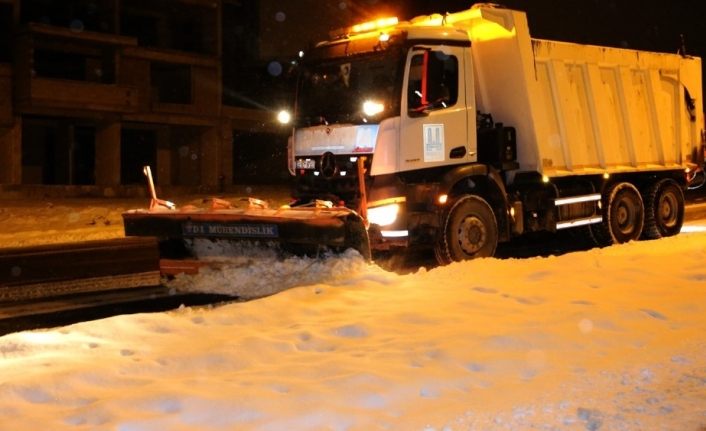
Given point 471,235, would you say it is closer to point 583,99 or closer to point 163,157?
point 583,99

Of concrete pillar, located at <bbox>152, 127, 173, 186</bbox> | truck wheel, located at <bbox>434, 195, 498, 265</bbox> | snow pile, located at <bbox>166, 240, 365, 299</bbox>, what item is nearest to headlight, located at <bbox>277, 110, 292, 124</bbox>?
snow pile, located at <bbox>166, 240, 365, 299</bbox>

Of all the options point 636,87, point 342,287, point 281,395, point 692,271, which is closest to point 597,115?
point 636,87

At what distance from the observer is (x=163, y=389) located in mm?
5109

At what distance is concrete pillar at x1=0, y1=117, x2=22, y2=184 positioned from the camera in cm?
3175

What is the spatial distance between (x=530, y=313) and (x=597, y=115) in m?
6.79

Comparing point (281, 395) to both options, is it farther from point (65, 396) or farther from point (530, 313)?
point (530, 313)

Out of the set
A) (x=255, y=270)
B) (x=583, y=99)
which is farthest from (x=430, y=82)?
(x=583, y=99)

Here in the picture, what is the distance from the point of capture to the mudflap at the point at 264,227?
9.20 m

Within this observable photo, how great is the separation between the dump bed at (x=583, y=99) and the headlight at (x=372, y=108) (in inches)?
84.3

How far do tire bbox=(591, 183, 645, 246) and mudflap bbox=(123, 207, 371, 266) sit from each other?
19.6 feet

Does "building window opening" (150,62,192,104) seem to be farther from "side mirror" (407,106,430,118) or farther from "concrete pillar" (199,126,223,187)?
"side mirror" (407,106,430,118)

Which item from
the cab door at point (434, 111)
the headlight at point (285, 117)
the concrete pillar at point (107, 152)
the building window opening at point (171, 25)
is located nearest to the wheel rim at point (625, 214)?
the cab door at point (434, 111)

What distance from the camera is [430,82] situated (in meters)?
10.5

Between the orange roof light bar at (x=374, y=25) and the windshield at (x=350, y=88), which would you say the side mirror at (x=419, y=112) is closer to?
the windshield at (x=350, y=88)
